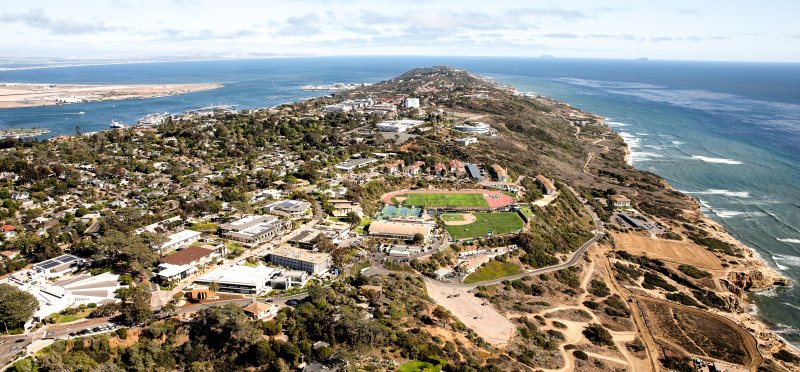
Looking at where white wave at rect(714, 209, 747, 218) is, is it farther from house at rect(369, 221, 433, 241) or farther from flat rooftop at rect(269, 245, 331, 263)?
flat rooftop at rect(269, 245, 331, 263)

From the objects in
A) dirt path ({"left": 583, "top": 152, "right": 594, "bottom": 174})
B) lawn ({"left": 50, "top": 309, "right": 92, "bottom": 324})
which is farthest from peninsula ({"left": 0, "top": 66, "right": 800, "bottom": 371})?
dirt path ({"left": 583, "top": 152, "right": 594, "bottom": 174})

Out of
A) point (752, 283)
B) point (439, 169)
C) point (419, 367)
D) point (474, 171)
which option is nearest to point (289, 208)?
point (439, 169)

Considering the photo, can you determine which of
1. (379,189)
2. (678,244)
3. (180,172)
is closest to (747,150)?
(678,244)

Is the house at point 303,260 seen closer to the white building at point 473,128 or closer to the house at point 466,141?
the house at point 466,141

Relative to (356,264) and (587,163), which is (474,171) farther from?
(356,264)

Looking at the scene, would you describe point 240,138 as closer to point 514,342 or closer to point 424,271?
point 424,271

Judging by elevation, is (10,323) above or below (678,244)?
above
